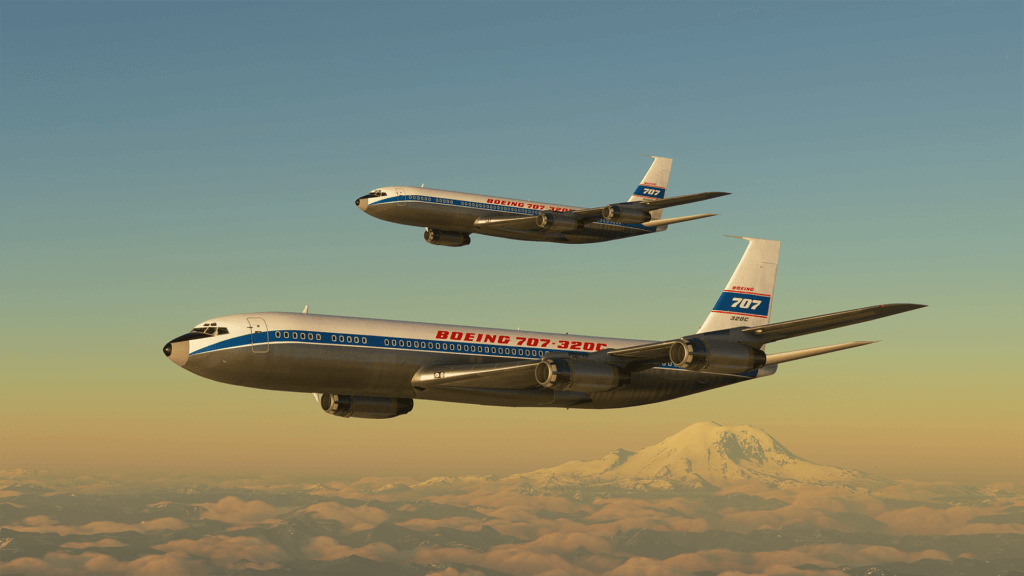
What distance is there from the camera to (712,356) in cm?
4834

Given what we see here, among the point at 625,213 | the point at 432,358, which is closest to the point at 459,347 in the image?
the point at 432,358

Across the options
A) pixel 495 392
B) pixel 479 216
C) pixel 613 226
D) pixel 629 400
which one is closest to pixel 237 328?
pixel 495 392

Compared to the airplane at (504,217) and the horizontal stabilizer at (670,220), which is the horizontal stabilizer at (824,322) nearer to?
the horizontal stabilizer at (670,220)

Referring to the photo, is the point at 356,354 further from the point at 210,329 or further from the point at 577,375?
the point at 577,375

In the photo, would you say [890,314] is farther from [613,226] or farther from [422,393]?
[613,226]

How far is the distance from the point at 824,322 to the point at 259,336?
29.6 metres

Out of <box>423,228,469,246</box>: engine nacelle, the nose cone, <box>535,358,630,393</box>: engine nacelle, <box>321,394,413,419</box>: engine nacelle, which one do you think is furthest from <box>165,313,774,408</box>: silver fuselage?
<box>423,228,469,246</box>: engine nacelle

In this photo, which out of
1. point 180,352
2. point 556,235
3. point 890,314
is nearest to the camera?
point 890,314

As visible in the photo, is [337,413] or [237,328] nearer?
[237,328]

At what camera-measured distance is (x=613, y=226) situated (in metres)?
78.2

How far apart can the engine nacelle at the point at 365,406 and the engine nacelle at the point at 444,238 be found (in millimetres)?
22735

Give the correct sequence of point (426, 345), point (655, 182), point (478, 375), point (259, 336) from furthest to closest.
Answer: point (655, 182)
point (426, 345)
point (478, 375)
point (259, 336)

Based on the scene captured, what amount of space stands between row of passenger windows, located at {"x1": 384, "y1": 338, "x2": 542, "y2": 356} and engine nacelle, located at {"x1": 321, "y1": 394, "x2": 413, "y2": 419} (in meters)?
5.50

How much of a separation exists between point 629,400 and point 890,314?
22.0 meters
